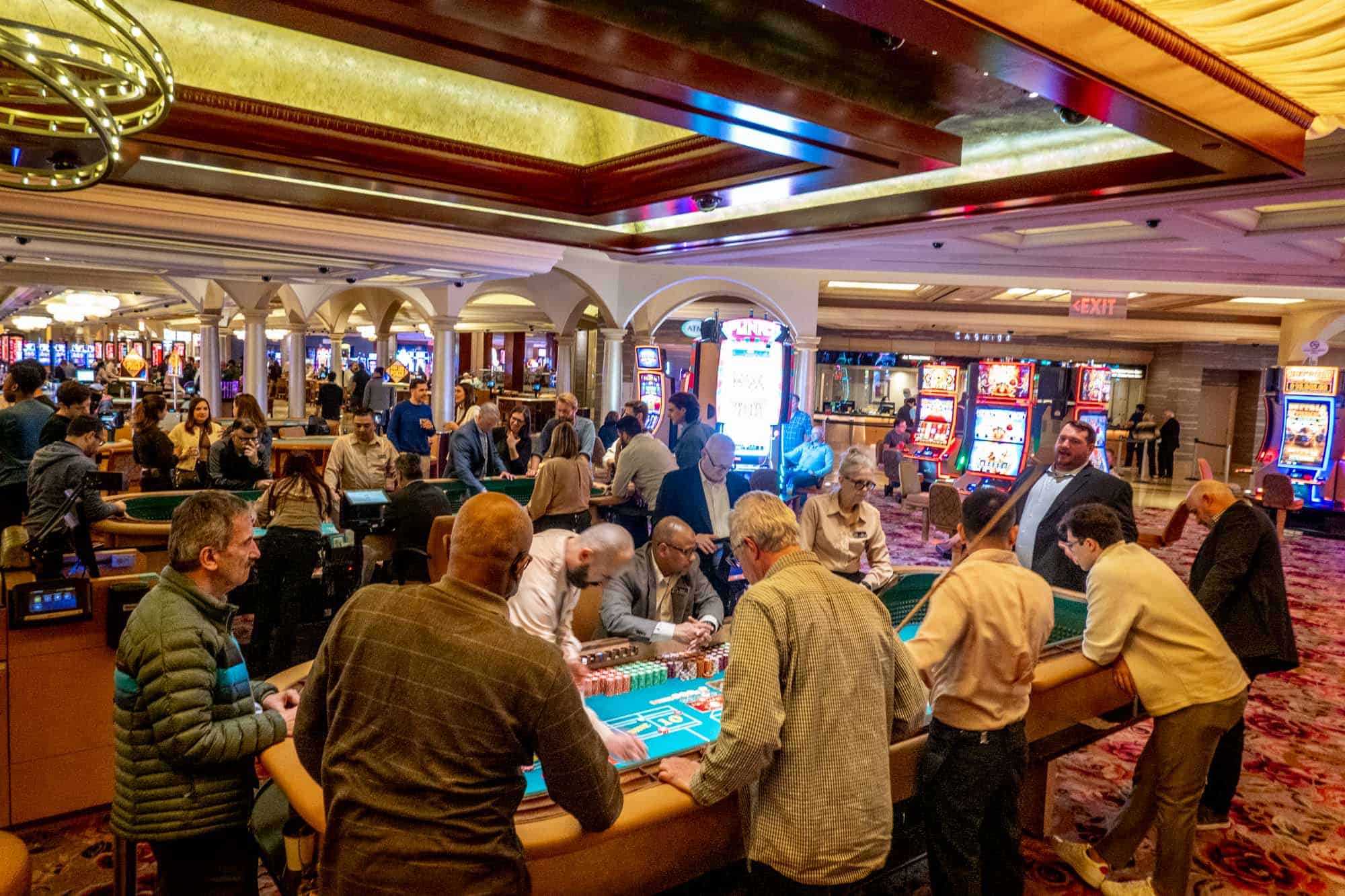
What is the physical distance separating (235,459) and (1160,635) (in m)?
5.29

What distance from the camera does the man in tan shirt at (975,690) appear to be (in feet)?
7.35

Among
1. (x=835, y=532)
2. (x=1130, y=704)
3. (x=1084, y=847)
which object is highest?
(x=835, y=532)

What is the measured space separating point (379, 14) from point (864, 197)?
3.40 m

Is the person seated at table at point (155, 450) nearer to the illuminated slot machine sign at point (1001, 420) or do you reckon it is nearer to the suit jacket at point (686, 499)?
the suit jacket at point (686, 499)

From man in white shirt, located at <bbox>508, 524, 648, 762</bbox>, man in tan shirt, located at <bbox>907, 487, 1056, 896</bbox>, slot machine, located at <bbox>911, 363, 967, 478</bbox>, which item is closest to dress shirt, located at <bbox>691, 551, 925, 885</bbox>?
man in tan shirt, located at <bbox>907, 487, 1056, 896</bbox>

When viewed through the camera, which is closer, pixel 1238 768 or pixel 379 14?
pixel 379 14

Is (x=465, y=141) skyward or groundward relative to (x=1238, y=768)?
skyward

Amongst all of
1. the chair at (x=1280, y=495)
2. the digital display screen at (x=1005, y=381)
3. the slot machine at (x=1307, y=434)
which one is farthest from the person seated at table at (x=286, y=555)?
the slot machine at (x=1307, y=434)

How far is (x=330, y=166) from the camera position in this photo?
13.8 ft

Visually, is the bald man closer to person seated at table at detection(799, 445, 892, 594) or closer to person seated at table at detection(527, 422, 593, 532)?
person seated at table at detection(799, 445, 892, 594)

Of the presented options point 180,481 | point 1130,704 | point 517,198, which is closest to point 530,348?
point 180,481

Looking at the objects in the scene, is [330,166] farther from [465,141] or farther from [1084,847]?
[1084,847]

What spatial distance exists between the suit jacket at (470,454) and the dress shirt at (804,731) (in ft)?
14.6

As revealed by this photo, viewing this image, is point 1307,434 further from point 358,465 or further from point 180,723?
point 180,723
